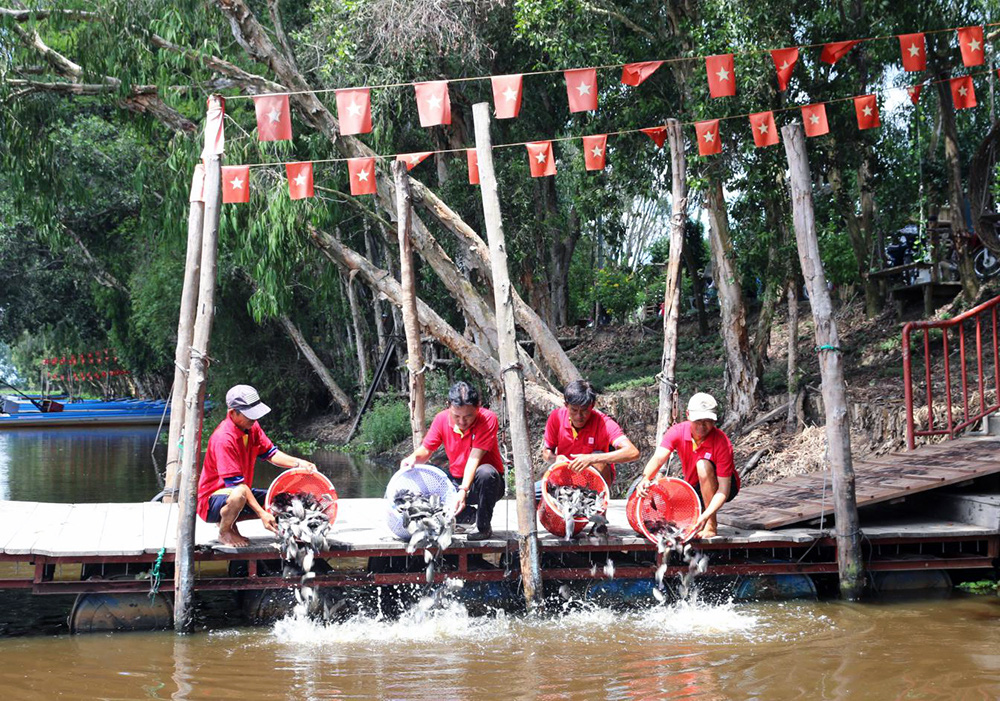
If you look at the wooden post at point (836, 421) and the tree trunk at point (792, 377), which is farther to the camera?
the tree trunk at point (792, 377)

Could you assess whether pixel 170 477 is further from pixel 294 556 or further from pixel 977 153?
pixel 977 153

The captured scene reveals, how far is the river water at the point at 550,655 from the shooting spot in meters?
5.96

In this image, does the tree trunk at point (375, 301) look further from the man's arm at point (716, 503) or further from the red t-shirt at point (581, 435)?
the man's arm at point (716, 503)

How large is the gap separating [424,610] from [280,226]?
7.65 meters

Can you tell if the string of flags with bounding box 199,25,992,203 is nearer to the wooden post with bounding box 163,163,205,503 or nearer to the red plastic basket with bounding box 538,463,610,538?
the wooden post with bounding box 163,163,205,503

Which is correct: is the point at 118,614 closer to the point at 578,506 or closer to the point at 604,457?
the point at 578,506

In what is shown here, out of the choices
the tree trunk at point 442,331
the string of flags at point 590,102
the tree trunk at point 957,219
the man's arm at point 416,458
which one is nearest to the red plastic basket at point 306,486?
the man's arm at point 416,458

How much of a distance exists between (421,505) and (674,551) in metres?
1.91

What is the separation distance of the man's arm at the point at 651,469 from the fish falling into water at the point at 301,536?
227cm

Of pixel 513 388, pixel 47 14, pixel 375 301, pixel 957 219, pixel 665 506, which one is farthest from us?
pixel 375 301

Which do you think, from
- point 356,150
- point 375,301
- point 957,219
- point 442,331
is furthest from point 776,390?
point 375,301

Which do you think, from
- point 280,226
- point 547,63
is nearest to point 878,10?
point 547,63

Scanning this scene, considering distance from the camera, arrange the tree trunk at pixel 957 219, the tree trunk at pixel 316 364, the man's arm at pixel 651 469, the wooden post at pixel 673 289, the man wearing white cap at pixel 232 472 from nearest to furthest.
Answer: the man wearing white cap at pixel 232 472
the man's arm at pixel 651 469
the wooden post at pixel 673 289
the tree trunk at pixel 957 219
the tree trunk at pixel 316 364

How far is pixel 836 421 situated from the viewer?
7.89 m
